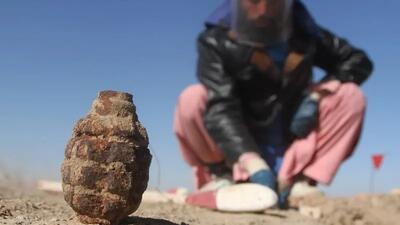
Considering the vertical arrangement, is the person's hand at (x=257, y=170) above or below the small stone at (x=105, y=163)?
above

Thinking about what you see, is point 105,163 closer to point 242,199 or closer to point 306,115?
point 242,199

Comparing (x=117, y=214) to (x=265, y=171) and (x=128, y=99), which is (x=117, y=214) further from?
(x=265, y=171)

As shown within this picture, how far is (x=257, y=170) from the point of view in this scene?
398 centimetres

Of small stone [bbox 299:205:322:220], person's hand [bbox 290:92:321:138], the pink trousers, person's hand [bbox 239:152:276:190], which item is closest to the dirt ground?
small stone [bbox 299:205:322:220]

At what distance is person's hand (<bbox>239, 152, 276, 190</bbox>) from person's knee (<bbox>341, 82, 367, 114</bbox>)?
899 mm

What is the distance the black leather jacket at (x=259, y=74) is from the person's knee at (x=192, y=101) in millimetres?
53

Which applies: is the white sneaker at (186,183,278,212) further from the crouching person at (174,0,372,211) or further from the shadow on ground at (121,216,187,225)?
the shadow on ground at (121,216,187,225)

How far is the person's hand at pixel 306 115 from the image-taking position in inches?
176

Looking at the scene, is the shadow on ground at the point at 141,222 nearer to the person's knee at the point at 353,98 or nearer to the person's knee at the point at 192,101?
the person's knee at the point at 192,101

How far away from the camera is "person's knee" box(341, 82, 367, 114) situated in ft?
14.6

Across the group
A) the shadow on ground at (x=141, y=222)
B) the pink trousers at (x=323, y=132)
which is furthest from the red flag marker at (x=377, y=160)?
the shadow on ground at (x=141, y=222)

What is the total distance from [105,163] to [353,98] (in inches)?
110

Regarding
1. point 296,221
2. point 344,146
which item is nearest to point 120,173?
point 296,221

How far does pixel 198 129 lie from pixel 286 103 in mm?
721
